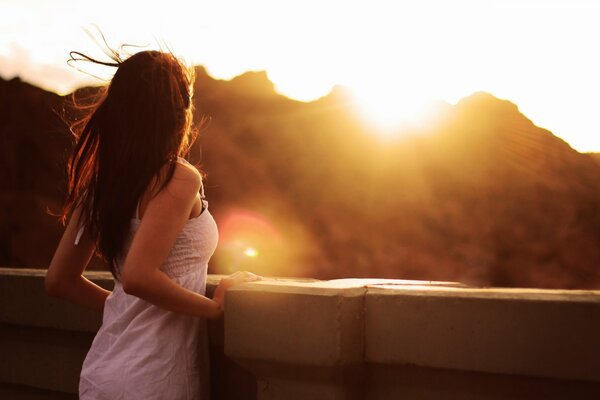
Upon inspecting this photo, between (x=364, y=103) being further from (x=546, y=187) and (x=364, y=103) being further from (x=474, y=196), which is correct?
(x=546, y=187)

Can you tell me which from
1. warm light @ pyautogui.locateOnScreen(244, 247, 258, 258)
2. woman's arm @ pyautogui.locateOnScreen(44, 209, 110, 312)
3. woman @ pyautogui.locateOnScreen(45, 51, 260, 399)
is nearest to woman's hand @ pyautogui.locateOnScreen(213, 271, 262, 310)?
woman @ pyautogui.locateOnScreen(45, 51, 260, 399)

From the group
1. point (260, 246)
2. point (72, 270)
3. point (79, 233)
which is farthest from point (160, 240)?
point (260, 246)

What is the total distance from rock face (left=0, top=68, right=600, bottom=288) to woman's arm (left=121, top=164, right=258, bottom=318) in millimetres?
35303

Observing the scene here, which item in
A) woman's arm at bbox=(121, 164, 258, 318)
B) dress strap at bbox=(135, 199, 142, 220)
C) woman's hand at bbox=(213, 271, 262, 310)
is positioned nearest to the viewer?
woman's arm at bbox=(121, 164, 258, 318)

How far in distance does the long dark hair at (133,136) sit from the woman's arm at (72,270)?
187mm

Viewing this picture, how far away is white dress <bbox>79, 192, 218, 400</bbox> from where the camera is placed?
2.04m

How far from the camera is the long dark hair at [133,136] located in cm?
199

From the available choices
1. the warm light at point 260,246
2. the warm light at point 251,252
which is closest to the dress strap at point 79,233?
the warm light at point 260,246

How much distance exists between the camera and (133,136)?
2016mm

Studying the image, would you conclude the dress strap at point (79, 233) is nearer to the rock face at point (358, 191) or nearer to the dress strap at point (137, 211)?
the dress strap at point (137, 211)

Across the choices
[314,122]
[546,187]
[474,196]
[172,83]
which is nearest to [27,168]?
[314,122]

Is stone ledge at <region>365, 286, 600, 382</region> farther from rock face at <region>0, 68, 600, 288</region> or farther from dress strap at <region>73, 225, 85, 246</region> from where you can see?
rock face at <region>0, 68, 600, 288</region>

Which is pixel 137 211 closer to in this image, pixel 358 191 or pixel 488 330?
pixel 488 330

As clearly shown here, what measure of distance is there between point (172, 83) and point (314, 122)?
41331mm
